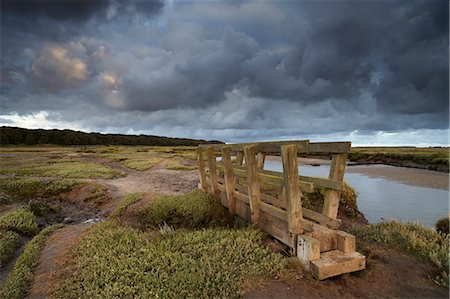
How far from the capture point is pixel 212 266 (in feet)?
19.4

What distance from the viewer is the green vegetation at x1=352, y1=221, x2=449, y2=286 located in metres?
6.05

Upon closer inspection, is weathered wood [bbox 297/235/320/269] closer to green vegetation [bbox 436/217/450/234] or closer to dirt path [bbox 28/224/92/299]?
dirt path [bbox 28/224/92/299]

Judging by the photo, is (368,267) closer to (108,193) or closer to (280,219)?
(280,219)

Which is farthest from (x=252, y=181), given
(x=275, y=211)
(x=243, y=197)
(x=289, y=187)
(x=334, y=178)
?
(x=334, y=178)

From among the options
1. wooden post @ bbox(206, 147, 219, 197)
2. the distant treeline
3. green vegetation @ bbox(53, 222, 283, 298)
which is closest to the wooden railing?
green vegetation @ bbox(53, 222, 283, 298)

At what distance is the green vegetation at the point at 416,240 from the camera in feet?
19.8

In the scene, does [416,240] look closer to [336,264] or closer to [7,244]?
[336,264]

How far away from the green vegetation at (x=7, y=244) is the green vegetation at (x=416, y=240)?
1043 centimetres

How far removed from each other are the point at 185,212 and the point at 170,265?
5.08m

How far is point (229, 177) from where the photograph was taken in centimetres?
1009

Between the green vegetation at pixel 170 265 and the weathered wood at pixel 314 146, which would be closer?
the green vegetation at pixel 170 265

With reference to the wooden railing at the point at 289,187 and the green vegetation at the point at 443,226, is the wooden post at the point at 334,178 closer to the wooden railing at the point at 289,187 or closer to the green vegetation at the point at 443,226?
the wooden railing at the point at 289,187

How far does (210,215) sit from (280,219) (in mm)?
4272

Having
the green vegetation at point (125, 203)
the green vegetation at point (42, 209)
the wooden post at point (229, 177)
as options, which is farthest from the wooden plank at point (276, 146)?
the green vegetation at point (42, 209)
